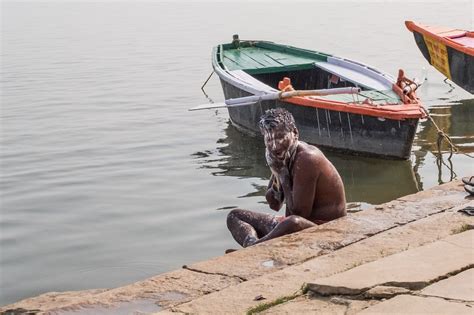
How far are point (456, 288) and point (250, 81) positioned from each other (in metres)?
8.39

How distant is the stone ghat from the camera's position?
3.60 metres

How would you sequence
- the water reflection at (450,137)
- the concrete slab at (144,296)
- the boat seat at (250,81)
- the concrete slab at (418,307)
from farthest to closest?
the boat seat at (250,81), the water reflection at (450,137), the concrete slab at (144,296), the concrete slab at (418,307)

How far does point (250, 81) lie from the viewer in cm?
1171

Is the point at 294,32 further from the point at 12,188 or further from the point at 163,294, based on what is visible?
the point at 163,294

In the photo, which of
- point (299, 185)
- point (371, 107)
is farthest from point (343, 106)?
point (299, 185)

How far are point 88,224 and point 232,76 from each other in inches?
174

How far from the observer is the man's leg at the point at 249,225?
5.74m

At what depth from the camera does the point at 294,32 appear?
1373 inches

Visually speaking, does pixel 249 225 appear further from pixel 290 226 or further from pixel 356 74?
pixel 356 74

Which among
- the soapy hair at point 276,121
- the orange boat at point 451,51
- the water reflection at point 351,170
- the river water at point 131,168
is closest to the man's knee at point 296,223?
the soapy hair at point 276,121

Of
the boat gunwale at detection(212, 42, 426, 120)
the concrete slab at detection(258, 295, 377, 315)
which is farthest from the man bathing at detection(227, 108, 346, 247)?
the boat gunwale at detection(212, 42, 426, 120)

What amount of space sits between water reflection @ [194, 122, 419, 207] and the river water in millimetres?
21

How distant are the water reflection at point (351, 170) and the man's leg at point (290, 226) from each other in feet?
12.4

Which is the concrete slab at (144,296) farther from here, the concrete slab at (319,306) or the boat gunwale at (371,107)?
the boat gunwale at (371,107)
